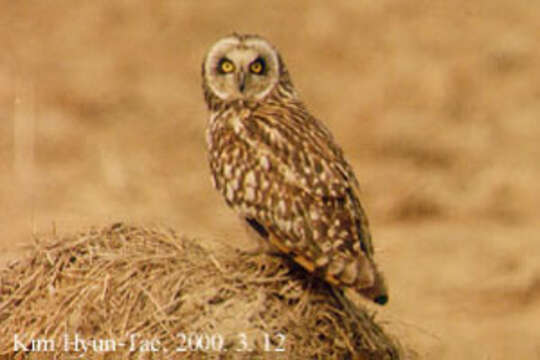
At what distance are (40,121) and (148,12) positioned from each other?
1543mm

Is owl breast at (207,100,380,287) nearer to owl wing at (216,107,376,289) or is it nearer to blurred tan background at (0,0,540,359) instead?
owl wing at (216,107,376,289)

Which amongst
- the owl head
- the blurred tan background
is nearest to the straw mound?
the owl head

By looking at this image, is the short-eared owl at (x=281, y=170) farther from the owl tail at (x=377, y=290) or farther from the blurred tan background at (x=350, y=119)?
the blurred tan background at (x=350, y=119)

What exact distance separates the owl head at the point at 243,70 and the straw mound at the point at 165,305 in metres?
0.56

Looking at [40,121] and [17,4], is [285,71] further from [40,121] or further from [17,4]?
[17,4]

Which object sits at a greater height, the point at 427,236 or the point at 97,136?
the point at 97,136

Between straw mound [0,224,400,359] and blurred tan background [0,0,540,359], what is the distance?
3.95 meters

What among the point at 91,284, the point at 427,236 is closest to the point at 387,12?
the point at 427,236

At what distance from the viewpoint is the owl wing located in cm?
391

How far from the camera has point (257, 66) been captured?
4328 mm

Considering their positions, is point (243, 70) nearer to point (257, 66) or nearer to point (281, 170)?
point (257, 66)

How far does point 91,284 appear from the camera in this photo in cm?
390

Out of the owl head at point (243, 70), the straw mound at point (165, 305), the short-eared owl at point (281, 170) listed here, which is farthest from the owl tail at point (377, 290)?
the owl head at point (243, 70)

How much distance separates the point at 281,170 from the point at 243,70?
1.45 ft
